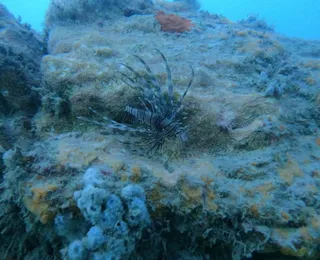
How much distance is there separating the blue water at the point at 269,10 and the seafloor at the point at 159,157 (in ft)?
225

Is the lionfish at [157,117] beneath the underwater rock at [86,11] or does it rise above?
beneath

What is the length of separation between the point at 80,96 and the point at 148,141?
1172 mm

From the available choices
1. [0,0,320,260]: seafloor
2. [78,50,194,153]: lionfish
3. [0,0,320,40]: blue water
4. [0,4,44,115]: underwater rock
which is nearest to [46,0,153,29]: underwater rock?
[0,0,320,260]: seafloor

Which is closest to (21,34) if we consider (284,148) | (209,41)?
(209,41)

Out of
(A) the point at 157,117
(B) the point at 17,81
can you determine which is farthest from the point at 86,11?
(A) the point at 157,117

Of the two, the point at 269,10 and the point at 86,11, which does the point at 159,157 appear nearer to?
the point at 86,11

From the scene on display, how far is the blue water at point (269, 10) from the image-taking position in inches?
2751

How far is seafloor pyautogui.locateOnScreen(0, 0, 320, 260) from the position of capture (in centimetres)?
189

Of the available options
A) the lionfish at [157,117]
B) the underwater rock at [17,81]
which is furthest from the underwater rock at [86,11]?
the lionfish at [157,117]

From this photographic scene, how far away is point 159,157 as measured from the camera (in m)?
2.73

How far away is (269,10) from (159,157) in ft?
373

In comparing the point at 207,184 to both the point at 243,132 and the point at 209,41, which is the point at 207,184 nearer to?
the point at 243,132

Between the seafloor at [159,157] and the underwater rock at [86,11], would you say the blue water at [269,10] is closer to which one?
the underwater rock at [86,11]

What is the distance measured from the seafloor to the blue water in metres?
68.7
